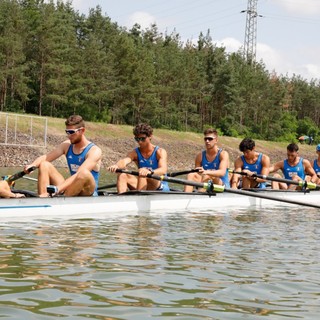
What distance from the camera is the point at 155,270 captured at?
771cm

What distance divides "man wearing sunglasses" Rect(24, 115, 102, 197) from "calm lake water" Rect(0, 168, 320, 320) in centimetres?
69

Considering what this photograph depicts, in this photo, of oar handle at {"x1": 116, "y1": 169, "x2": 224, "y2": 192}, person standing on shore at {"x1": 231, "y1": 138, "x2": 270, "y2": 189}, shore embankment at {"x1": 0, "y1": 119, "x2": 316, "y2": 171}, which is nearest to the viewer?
oar handle at {"x1": 116, "y1": 169, "x2": 224, "y2": 192}

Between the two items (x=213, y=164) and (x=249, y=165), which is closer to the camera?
(x=213, y=164)

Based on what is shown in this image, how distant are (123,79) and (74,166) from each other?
6447cm

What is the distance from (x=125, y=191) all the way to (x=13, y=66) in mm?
55737

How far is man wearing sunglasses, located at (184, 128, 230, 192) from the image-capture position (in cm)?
1519

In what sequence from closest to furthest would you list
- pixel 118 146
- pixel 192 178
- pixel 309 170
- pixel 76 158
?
pixel 76 158 → pixel 192 178 → pixel 309 170 → pixel 118 146

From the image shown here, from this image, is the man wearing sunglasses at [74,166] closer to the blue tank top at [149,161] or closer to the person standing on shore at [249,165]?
the blue tank top at [149,161]

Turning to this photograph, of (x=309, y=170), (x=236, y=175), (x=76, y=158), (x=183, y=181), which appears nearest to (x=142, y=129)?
(x=183, y=181)

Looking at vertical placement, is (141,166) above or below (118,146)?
below

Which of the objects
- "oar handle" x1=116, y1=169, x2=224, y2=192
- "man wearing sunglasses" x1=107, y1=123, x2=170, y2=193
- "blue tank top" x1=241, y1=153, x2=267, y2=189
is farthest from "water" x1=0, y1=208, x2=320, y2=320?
→ "blue tank top" x1=241, y1=153, x2=267, y2=189

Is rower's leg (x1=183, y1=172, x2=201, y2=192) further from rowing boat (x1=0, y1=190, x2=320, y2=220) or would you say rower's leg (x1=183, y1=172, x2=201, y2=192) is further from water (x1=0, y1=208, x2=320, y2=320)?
water (x1=0, y1=208, x2=320, y2=320)

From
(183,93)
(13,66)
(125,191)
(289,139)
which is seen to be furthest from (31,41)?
(125,191)

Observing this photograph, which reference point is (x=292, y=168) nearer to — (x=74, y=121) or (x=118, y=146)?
(x=74, y=121)
